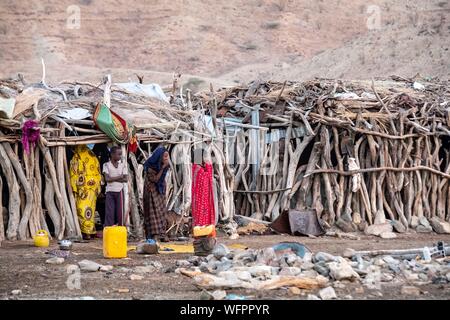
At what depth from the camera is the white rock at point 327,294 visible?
285 inches

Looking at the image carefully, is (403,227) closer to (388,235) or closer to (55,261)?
(388,235)

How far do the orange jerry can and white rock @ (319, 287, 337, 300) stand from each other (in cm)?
315

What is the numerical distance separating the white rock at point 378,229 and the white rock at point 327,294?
20.6 ft

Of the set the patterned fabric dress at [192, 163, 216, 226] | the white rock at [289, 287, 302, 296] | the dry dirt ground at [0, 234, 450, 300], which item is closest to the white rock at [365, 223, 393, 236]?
the dry dirt ground at [0, 234, 450, 300]

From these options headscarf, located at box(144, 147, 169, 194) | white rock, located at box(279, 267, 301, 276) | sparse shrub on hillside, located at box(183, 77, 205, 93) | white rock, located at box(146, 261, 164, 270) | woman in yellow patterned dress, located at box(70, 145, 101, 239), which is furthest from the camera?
sparse shrub on hillside, located at box(183, 77, 205, 93)

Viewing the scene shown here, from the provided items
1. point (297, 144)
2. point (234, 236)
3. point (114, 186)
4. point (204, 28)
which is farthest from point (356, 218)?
point (204, 28)

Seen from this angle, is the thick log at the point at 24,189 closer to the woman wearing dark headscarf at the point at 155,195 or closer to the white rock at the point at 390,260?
the woman wearing dark headscarf at the point at 155,195

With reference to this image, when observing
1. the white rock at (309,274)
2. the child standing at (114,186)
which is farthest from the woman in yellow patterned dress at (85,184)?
the white rock at (309,274)

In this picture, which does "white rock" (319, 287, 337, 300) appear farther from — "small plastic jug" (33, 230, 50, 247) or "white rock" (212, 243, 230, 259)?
"small plastic jug" (33, 230, 50, 247)

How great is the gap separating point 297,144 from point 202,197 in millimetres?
4430

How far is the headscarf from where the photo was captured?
11.3 m

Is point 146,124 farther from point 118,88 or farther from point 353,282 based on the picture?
point 353,282

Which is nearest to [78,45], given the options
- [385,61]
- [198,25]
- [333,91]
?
[198,25]

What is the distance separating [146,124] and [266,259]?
14.2 ft
